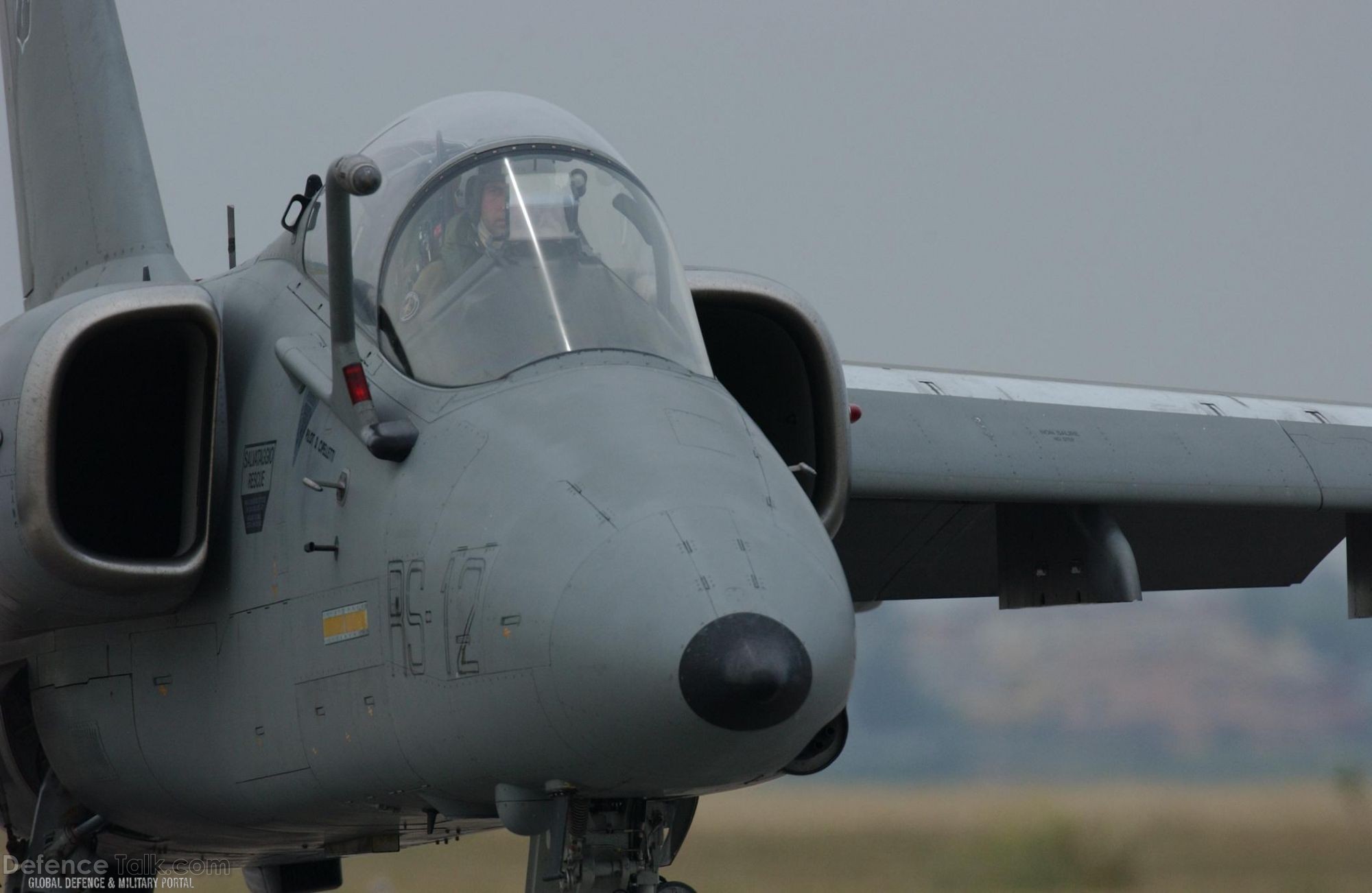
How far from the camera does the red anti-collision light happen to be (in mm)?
4211

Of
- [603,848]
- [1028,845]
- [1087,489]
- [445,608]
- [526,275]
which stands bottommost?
[1028,845]

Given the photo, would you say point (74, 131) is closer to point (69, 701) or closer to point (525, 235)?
point (69, 701)

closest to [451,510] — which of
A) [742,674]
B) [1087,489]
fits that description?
[742,674]

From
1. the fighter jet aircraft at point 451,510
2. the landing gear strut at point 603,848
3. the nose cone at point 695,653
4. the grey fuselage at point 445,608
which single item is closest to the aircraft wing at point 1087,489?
the fighter jet aircraft at point 451,510

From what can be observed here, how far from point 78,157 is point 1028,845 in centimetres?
562

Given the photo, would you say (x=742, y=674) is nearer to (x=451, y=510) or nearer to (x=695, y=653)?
(x=695, y=653)

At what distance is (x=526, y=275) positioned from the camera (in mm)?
4289

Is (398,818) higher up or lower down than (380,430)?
lower down

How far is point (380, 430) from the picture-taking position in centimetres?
413

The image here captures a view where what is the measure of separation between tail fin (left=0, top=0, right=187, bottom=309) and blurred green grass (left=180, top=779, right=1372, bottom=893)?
10.7ft

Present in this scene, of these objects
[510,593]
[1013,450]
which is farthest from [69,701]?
[1013,450]

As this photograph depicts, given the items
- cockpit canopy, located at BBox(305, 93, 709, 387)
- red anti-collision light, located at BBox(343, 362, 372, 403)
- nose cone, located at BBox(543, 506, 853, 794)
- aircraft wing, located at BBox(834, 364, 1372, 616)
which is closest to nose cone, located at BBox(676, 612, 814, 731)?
nose cone, located at BBox(543, 506, 853, 794)

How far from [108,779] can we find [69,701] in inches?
10.9

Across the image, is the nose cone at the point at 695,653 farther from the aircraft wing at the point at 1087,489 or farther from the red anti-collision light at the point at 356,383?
the aircraft wing at the point at 1087,489
